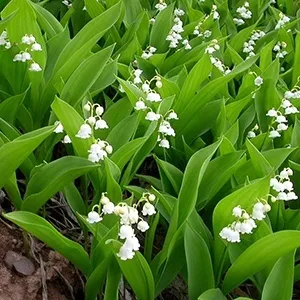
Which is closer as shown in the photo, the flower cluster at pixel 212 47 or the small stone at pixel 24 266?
the small stone at pixel 24 266

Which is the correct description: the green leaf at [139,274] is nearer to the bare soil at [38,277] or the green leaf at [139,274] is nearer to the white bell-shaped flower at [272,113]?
the bare soil at [38,277]

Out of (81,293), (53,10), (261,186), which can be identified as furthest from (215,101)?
(53,10)

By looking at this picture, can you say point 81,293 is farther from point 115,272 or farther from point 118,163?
point 118,163

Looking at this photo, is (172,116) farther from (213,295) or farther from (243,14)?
(243,14)

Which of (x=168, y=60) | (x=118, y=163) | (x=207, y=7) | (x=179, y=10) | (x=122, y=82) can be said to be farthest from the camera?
(x=207, y=7)

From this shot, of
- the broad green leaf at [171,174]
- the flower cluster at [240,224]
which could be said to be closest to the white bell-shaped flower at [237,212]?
the flower cluster at [240,224]

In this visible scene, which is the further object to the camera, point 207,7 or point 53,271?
point 207,7
